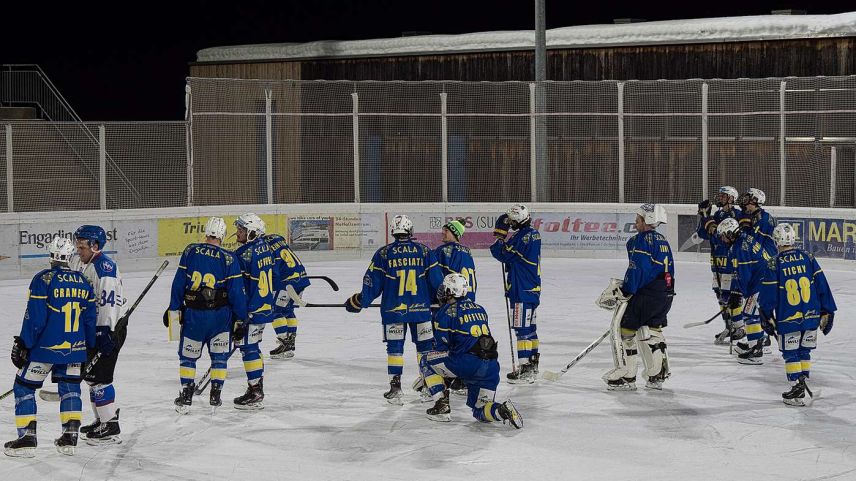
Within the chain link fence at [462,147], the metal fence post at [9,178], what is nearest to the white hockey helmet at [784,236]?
the chain link fence at [462,147]

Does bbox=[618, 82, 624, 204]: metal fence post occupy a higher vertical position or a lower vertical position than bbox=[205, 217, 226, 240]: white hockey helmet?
higher

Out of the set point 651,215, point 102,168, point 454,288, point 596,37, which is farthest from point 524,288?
point 596,37

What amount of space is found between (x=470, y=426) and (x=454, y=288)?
1.03 metres

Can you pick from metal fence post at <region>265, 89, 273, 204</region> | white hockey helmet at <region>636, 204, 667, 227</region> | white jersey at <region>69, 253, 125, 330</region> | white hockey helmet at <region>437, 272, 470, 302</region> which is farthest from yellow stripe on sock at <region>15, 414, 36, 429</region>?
metal fence post at <region>265, 89, 273, 204</region>

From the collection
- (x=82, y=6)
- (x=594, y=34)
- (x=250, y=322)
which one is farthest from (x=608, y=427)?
(x=82, y=6)

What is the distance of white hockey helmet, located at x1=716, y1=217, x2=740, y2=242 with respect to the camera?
1183 centimetres

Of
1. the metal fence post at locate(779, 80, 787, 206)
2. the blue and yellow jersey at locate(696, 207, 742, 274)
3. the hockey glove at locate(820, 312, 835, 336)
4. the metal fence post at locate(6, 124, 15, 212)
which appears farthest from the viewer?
the metal fence post at locate(779, 80, 787, 206)

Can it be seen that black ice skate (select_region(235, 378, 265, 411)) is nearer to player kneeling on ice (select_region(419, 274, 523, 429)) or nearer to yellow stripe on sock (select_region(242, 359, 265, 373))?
yellow stripe on sock (select_region(242, 359, 265, 373))

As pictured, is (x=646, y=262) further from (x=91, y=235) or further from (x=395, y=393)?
(x=91, y=235)

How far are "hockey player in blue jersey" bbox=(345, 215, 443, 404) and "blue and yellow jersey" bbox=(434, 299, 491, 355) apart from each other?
0.79 metres

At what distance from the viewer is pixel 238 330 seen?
9570 mm

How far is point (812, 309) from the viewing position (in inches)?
380

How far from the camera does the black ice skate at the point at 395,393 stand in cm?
995

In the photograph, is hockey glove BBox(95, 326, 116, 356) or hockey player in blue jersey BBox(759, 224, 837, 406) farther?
hockey player in blue jersey BBox(759, 224, 837, 406)
